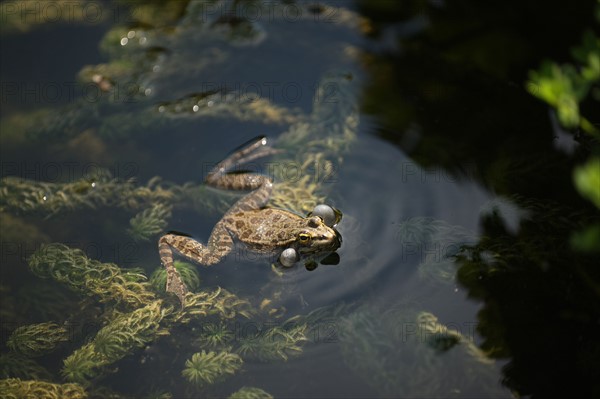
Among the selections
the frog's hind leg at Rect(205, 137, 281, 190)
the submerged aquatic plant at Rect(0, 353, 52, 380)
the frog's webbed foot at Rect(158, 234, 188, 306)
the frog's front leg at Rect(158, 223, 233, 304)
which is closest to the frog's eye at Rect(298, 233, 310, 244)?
the frog's front leg at Rect(158, 223, 233, 304)

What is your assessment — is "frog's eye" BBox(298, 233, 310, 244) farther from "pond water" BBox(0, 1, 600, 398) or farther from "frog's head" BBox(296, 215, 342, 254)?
"pond water" BBox(0, 1, 600, 398)

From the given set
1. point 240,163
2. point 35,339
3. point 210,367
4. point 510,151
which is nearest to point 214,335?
point 210,367

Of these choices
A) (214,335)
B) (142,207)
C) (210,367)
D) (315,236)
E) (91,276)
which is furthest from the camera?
(142,207)

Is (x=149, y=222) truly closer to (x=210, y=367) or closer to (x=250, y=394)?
(x=210, y=367)

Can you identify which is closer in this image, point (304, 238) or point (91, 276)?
point (91, 276)

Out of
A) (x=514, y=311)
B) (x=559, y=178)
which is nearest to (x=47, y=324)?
(x=514, y=311)

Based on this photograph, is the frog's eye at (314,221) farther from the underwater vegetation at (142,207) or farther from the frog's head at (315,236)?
the underwater vegetation at (142,207)

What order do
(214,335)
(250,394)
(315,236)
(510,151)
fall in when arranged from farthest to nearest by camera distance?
(510,151) → (315,236) → (214,335) → (250,394)

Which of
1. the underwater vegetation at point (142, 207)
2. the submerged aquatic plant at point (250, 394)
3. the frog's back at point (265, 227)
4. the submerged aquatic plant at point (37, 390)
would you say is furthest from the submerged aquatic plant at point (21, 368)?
the frog's back at point (265, 227)
